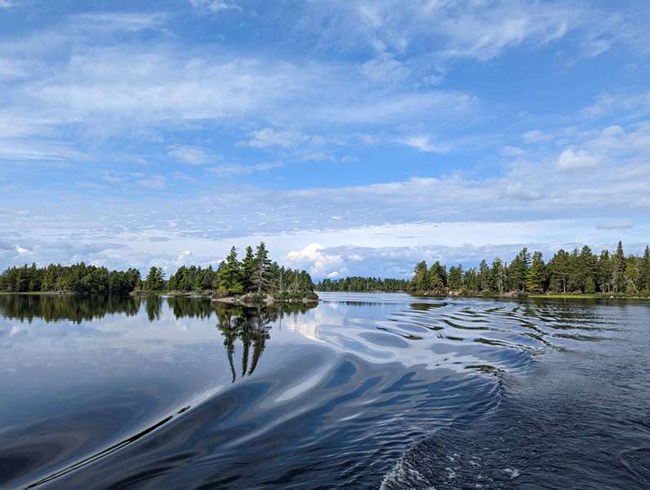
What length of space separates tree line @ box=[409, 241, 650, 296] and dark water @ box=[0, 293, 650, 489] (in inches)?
4757

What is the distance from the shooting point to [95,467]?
37.1 feet

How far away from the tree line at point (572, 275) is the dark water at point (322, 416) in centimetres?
12082

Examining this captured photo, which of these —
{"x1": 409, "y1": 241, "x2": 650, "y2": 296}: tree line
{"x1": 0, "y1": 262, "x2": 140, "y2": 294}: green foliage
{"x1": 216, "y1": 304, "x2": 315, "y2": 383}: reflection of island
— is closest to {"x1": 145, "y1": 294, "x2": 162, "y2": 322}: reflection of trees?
{"x1": 216, "y1": 304, "x2": 315, "y2": 383}: reflection of island

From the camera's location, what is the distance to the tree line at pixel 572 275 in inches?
5271

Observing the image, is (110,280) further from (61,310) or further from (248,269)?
(61,310)

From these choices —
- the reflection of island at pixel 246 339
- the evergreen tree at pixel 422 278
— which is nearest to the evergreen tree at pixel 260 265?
the reflection of island at pixel 246 339

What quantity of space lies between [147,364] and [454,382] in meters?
16.5

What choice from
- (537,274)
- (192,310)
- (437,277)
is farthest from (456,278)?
(192,310)

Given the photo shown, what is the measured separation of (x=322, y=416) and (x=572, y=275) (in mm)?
145339

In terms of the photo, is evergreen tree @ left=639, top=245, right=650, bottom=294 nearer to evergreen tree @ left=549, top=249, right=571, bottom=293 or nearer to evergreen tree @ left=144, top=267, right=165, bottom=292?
evergreen tree @ left=549, top=249, right=571, bottom=293

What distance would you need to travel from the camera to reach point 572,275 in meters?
138

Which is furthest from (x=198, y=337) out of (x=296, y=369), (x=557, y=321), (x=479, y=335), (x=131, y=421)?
(x=557, y=321)

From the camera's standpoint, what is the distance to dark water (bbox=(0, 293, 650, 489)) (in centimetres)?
1098

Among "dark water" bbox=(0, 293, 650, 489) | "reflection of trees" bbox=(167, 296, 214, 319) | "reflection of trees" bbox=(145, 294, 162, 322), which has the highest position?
"reflection of trees" bbox=(167, 296, 214, 319)
